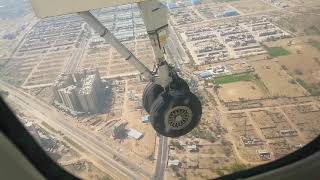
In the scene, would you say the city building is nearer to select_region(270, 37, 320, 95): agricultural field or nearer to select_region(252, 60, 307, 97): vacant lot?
select_region(252, 60, 307, 97): vacant lot

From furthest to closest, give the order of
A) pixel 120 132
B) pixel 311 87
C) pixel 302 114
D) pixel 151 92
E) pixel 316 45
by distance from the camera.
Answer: pixel 316 45
pixel 311 87
pixel 302 114
pixel 120 132
pixel 151 92

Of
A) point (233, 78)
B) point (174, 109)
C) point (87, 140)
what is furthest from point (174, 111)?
point (233, 78)

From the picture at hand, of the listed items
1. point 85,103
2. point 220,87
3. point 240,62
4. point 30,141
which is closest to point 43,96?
point 85,103

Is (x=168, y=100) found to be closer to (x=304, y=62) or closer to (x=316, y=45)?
(x=304, y=62)

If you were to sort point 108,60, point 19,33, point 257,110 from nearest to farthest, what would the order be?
1. point 19,33
2. point 108,60
3. point 257,110

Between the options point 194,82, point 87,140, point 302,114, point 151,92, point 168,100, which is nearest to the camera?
point 168,100

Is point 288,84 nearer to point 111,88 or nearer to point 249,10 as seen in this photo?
point 249,10
